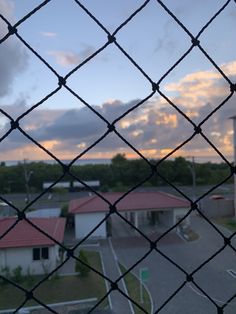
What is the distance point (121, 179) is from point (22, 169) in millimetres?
4139

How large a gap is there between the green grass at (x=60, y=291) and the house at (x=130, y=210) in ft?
11.0

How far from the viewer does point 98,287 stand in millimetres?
6172

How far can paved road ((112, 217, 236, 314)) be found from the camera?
17.8 ft

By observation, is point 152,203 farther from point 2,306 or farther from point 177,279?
point 2,306

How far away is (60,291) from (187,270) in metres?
2.29

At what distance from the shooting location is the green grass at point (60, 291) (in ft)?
18.3

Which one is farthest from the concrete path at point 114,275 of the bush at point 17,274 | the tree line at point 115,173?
the tree line at point 115,173

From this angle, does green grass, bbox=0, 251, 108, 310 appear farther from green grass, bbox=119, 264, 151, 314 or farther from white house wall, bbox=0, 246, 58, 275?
white house wall, bbox=0, 246, 58, 275

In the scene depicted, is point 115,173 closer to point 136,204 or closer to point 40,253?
point 136,204

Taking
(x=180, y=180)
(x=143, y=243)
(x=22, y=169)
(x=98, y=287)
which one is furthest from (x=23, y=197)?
(x=98, y=287)

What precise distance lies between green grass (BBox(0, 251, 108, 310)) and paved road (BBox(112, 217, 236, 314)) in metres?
0.83

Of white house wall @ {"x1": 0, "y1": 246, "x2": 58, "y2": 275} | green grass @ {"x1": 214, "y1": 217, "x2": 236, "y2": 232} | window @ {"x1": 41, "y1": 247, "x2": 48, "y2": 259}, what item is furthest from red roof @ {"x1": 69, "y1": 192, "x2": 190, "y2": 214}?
white house wall @ {"x1": 0, "y1": 246, "x2": 58, "y2": 275}

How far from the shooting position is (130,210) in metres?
10.5

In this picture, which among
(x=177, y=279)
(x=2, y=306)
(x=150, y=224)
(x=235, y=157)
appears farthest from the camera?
(x=150, y=224)
